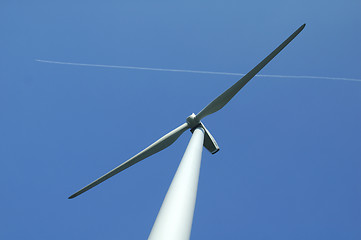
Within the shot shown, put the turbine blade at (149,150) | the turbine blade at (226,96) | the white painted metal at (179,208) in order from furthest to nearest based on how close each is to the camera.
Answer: the turbine blade at (149,150) → the turbine blade at (226,96) → the white painted metal at (179,208)

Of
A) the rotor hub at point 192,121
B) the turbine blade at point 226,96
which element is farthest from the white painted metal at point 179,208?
the turbine blade at point 226,96

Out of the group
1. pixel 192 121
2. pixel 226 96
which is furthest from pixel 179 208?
pixel 226 96

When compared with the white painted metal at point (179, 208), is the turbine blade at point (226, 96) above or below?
above

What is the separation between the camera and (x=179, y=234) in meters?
3.76

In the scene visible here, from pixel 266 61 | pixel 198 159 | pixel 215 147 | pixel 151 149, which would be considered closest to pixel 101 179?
pixel 151 149

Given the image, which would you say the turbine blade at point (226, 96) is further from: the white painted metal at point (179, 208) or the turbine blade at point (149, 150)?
the white painted metal at point (179, 208)

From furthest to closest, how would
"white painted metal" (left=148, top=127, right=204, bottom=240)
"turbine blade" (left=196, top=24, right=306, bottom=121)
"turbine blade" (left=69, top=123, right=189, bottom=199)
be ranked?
"turbine blade" (left=69, top=123, right=189, bottom=199) < "turbine blade" (left=196, top=24, right=306, bottom=121) < "white painted metal" (left=148, top=127, right=204, bottom=240)

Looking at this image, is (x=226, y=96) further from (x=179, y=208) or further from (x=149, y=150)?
(x=179, y=208)

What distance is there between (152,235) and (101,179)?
8586 mm

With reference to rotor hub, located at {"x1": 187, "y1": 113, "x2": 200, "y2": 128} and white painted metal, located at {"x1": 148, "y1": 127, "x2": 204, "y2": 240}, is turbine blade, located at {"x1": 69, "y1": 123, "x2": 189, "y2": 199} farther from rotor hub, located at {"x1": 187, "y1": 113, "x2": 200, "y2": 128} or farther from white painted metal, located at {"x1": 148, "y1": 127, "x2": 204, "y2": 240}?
white painted metal, located at {"x1": 148, "y1": 127, "x2": 204, "y2": 240}

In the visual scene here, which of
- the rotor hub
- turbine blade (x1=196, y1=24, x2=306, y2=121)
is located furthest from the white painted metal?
turbine blade (x1=196, y1=24, x2=306, y2=121)

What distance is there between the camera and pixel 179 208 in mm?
4340

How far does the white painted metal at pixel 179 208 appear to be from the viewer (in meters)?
3.77

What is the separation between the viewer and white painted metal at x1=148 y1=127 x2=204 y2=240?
3768 mm
